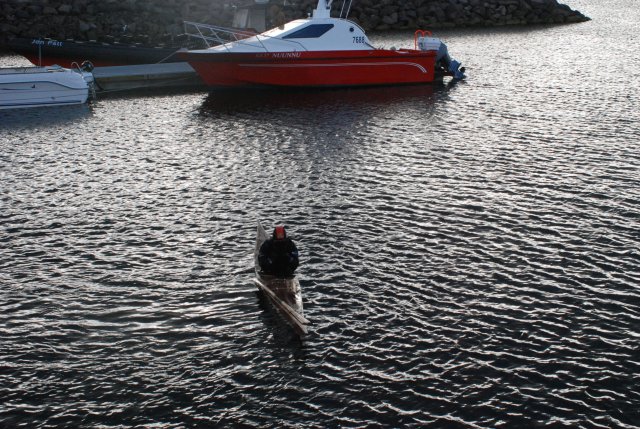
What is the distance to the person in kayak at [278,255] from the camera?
1791 centimetres

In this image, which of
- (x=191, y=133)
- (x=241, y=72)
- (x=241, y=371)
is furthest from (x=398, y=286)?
(x=241, y=72)

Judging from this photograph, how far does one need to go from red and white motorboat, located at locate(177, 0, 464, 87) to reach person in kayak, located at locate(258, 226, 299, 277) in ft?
87.4

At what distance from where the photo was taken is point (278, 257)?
704 inches

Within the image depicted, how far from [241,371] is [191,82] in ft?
115

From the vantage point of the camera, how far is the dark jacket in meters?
17.9

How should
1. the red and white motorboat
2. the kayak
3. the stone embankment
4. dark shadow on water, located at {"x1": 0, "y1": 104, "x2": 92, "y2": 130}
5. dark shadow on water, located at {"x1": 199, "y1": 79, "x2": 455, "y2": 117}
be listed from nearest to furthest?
the kayak
dark shadow on water, located at {"x1": 0, "y1": 104, "x2": 92, "y2": 130}
dark shadow on water, located at {"x1": 199, "y1": 79, "x2": 455, "y2": 117}
the red and white motorboat
the stone embankment

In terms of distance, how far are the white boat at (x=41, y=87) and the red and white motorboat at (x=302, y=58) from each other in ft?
20.7

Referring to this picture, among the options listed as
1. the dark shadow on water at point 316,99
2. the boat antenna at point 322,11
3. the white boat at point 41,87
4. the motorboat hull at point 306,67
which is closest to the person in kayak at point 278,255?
the dark shadow on water at point 316,99

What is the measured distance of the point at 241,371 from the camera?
15281 millimetres

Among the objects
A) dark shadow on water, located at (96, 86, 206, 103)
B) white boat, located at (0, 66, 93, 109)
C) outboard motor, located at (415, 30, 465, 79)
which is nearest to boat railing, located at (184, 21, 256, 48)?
dark shadow on water, located at (96, 86, 206, 103)

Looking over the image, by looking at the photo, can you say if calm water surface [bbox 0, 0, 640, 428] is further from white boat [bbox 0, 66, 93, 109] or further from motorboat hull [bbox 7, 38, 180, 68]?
motorboat hull [bbox 7, 38, 180, 68]

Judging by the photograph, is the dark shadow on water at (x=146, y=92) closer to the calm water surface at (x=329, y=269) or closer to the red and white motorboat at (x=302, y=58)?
the red and white motorboat at (x=302, y=58)

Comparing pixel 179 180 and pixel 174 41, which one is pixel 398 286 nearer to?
pixel 179 180

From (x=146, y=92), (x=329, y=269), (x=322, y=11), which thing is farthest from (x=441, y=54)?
(x=329, y=269)
